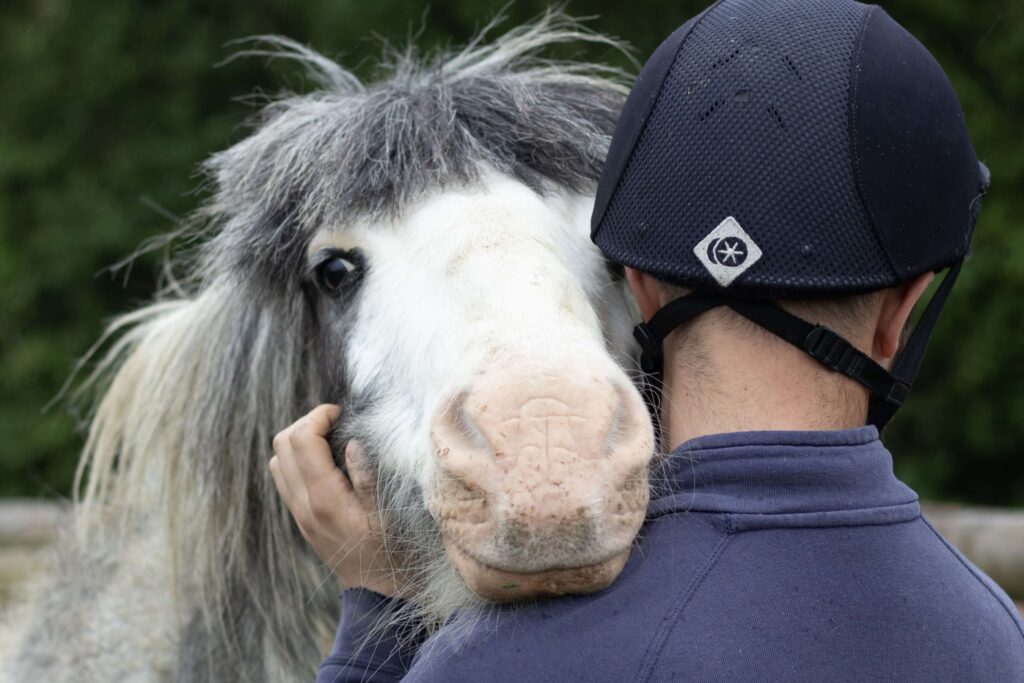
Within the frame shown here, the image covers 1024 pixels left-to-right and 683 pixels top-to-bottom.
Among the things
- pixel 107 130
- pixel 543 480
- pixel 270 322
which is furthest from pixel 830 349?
pixel 107 130

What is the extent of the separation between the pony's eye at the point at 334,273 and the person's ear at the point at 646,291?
618mm

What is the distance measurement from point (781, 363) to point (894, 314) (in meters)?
0.20

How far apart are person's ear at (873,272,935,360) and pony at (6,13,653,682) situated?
0.34 metres

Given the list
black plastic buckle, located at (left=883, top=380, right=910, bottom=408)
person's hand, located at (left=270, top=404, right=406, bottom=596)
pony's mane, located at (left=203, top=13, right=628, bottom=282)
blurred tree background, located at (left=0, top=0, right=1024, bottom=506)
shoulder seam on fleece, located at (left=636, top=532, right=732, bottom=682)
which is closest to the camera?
shoulder seam on fleece, located at (left=636, top=532, right=732, bottom=682)

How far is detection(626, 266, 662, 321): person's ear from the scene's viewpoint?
1.47 meters

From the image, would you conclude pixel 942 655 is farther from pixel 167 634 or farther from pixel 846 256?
pixel 167 634

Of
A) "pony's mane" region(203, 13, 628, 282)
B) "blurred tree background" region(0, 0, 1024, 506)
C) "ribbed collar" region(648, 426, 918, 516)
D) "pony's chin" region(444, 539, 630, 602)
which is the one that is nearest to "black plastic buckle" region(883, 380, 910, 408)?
"ribbed collar" region(648, 426, 918, 516)

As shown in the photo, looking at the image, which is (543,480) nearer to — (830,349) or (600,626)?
(600,626)

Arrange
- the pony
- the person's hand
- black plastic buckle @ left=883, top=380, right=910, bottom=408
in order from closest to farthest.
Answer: the pony < black plastic buckle @ left=883, top=380, right=910, bottom=408 < the person's hand

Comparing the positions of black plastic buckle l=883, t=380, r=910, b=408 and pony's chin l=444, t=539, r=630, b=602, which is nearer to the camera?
pony's chin l=444, t=539, r=630, b=602

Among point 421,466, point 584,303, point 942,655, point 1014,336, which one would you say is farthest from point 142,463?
point 1014,336

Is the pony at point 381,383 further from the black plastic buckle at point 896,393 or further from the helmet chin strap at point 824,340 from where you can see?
the black plastic buckle at point 896,393

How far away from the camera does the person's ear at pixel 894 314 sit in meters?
1.39

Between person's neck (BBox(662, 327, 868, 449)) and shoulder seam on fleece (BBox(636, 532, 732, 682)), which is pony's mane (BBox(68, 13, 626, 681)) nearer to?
person's neck (BBox(662, 327, 868, 449))
